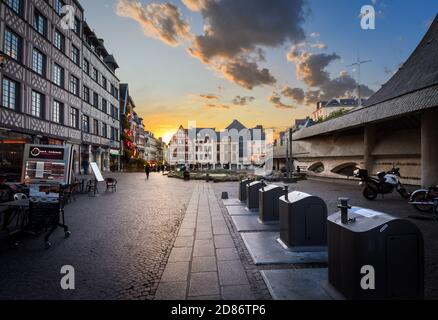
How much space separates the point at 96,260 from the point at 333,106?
118328 millimetres

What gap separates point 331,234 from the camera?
11.8 ft

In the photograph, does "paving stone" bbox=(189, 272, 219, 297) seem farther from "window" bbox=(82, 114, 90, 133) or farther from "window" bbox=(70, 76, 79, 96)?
"window" bbox=(82, 114, 90, 133)

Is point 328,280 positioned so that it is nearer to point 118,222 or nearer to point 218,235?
point 218,235

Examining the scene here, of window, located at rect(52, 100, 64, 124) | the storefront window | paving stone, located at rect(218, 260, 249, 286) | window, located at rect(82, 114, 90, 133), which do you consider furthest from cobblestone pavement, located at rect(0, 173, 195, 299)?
window, located at rect(82, 114, 90, 133)

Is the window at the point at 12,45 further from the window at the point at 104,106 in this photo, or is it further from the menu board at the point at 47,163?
the window at the point at 104,106

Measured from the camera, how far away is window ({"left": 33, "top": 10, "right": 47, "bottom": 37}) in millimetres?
23377

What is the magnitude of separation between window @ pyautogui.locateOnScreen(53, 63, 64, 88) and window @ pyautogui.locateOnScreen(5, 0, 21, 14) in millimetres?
6041

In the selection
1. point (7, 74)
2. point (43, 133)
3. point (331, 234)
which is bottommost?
point (331, 234)

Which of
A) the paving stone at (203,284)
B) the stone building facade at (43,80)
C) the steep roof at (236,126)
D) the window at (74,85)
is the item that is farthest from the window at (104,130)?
the steep roof at (236,126)

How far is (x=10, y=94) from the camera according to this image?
2011 centimetres

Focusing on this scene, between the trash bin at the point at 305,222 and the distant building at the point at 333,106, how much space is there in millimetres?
110016

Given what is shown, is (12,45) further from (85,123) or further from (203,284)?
(203,284)

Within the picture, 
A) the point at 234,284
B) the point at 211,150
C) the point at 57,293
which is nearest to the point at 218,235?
the point at 234,284

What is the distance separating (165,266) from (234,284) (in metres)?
Result: 1.31
